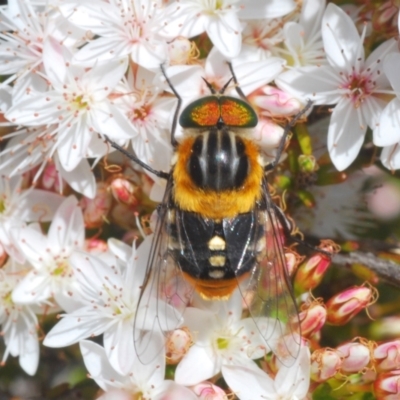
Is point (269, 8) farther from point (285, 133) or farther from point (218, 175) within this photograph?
point (218, 175)

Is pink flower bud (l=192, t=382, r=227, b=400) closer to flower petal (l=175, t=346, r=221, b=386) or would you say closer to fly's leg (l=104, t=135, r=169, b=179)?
flower petal (l=175, t=346, r=221, b=386)

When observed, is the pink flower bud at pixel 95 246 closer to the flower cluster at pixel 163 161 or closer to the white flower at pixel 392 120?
the flower cluster at pixel 163 161

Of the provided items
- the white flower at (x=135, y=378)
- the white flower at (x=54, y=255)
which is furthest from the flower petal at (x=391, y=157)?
the white flower at (x=54, y=255)

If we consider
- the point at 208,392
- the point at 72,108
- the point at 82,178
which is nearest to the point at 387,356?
the point at 208,392

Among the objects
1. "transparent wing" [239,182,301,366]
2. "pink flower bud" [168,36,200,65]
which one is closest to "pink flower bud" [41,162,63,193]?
"pink flower bud" [168,36,200,65]

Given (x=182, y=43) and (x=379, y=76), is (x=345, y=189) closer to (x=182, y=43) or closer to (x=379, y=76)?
(x=379, y=76)
